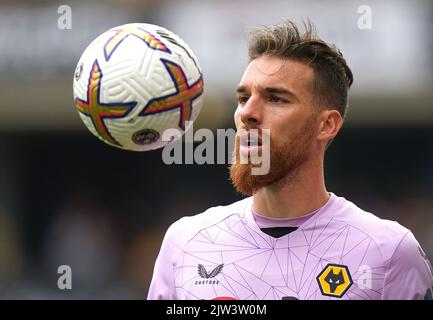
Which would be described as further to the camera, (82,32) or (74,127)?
(74,127)

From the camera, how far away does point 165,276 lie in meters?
4.73

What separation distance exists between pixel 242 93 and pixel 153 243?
8940 mm

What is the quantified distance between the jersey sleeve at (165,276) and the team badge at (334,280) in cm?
89

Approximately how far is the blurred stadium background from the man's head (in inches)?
293

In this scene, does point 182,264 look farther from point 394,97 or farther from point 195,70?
point 394,97

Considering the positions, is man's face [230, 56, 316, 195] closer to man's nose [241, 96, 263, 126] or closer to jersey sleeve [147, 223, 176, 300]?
man's nose [241, 96, 263, 126]

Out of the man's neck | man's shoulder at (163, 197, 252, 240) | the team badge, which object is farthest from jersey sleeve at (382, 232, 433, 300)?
man's shoulder at (163, 197, 252, 240)

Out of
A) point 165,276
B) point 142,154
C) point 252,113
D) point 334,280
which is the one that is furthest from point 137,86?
point 142,154

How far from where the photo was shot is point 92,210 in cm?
1383

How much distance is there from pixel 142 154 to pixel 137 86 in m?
10.7

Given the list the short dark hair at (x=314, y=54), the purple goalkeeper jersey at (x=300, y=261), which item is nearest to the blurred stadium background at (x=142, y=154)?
the short dark hair at (x=314, y=54)

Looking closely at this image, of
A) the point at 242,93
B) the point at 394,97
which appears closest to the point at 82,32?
the point at 394,97

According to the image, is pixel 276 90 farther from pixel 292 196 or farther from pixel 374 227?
pixel 374 227

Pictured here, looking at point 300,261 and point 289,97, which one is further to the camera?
point 289,97
